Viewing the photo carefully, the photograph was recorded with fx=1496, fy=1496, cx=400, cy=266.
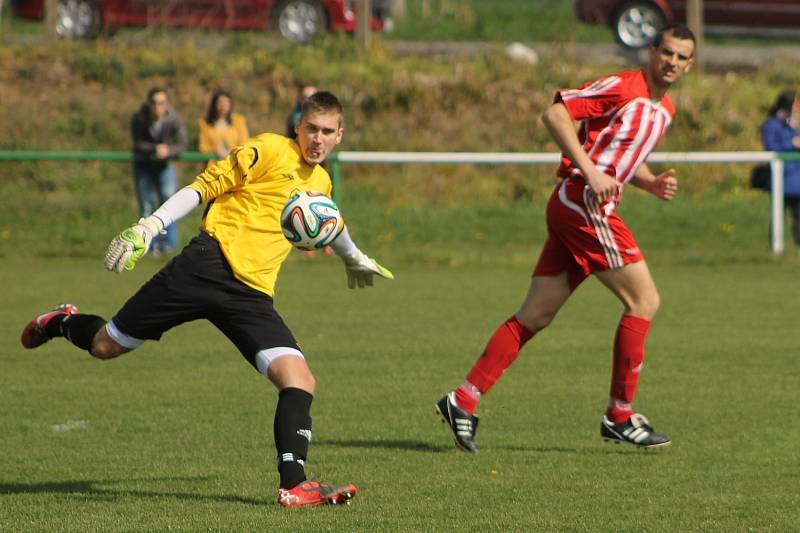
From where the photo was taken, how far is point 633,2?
2362 centimetres

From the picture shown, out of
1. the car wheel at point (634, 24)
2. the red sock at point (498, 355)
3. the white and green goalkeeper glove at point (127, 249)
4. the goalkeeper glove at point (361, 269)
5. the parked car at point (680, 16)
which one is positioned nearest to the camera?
the white and green goalkeeper glove at point (127, 249)

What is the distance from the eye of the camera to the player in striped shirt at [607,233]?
6.95 meters

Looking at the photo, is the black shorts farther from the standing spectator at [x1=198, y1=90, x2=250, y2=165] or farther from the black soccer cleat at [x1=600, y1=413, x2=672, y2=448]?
the standing spectator at [x1=198, y1=90, x2=250, y2=165]

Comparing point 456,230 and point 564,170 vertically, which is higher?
point 564,170

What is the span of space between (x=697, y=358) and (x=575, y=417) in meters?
2.17

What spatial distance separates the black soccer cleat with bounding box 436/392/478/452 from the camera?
276 inches

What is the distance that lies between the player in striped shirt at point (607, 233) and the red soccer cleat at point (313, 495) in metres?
1.33

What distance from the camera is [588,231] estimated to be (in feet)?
23.1

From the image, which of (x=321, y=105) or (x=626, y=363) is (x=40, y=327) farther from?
(x=626, y=363)

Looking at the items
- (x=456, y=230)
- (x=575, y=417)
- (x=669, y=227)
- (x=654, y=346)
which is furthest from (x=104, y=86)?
(x=575, y=417)

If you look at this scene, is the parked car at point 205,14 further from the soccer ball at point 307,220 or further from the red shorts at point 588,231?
the soccer ball at point 307,220

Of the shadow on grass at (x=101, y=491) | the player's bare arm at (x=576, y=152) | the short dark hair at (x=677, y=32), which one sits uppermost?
the short dark hair at (x=677, y=32)

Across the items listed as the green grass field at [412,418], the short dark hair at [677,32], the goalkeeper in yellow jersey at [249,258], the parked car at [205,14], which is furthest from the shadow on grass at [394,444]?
the parked car at [205,14]

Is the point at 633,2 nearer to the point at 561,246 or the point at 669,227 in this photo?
the point at 669,227
